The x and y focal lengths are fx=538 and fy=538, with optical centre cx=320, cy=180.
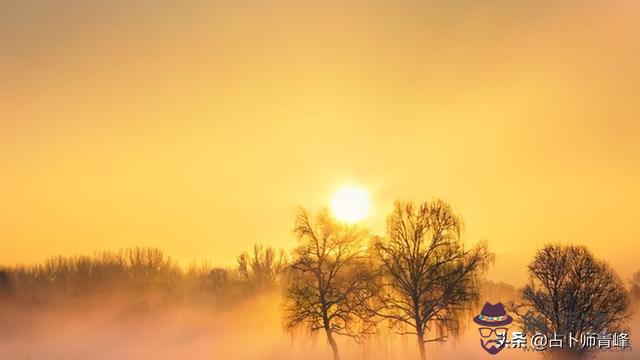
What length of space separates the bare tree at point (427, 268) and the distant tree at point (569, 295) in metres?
8.54

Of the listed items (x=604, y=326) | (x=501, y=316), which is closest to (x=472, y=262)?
(x=604, y=326)

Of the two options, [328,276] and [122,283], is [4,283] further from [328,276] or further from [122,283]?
[328,276]

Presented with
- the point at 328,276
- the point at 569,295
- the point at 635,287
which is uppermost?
the point at 328,276

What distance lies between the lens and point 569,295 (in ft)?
160

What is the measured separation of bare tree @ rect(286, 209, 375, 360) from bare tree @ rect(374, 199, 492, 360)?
1.98 m

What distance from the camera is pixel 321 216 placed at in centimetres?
4981

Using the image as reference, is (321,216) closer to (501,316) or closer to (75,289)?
(501,316)

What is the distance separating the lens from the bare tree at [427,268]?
43812 millimetres

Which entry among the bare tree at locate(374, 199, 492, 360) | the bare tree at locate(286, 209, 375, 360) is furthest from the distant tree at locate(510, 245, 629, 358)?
the bare tree at locate(286, 209, 375, 360)

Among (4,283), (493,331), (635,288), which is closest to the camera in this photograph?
(493,331)

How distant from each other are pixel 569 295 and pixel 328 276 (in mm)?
21982

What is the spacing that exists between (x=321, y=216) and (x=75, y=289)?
105177 mm

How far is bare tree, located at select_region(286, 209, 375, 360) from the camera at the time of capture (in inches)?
1860

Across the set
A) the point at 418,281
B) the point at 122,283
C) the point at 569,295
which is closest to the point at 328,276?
the point at 418,281
